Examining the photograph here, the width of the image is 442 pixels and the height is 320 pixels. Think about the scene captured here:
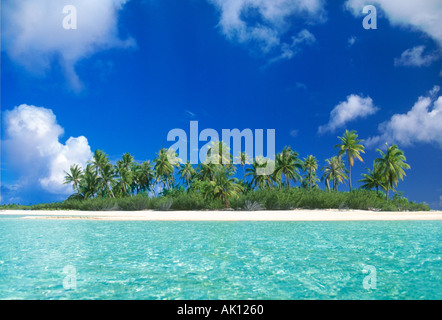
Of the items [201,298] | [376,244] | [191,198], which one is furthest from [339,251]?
[191,198]

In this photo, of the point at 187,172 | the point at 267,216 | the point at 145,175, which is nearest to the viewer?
the point at 267,216

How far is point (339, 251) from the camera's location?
9.84 meters

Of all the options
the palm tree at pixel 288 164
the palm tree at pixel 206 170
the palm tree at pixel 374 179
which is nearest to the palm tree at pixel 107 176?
the palm tree at pixel 206 170

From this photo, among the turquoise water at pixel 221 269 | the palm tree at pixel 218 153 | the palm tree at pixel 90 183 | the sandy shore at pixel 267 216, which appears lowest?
the sandy shore at pixel 267 216

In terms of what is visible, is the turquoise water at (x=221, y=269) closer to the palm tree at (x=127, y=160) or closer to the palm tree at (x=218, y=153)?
the palm tree at (x=218, y=153)

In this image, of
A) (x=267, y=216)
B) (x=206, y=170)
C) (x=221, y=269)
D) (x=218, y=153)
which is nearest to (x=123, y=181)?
(x=206, y=170)

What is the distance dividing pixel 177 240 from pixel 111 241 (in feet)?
8.63

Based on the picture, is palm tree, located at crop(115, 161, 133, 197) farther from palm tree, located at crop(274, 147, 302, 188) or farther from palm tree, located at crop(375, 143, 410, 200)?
palm tree, located at crop(375, 143, 410, 200)

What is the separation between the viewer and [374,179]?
49.8 metres

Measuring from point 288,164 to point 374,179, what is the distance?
46.6ft

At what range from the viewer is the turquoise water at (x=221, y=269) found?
232 inches

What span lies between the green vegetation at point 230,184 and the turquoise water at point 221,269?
2208cm

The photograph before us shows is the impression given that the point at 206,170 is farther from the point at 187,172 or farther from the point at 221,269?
the point at 221,269
